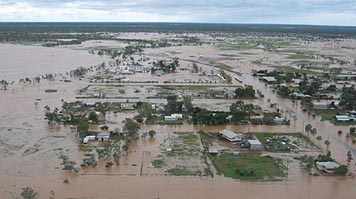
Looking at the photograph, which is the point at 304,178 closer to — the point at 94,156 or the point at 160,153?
the point at 160,153

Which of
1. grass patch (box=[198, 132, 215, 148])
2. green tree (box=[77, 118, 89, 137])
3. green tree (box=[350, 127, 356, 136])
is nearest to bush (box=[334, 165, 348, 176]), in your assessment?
grass patch (box=[198, 132, 215, 148])

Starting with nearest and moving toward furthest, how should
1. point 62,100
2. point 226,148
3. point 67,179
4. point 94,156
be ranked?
point 67,179 → point 94,156 → point 226,148 → point 62,100

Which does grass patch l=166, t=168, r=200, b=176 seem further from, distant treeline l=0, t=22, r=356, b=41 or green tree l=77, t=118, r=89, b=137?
distant treeline l=0, t=22, r=356, b=41

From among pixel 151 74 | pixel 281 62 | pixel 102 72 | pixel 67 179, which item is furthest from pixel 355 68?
pixel 67 179

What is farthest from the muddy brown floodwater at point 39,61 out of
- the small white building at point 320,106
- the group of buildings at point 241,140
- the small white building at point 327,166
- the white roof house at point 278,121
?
the small white building at point 327,166

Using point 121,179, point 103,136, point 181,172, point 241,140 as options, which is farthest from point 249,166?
point 103,136
